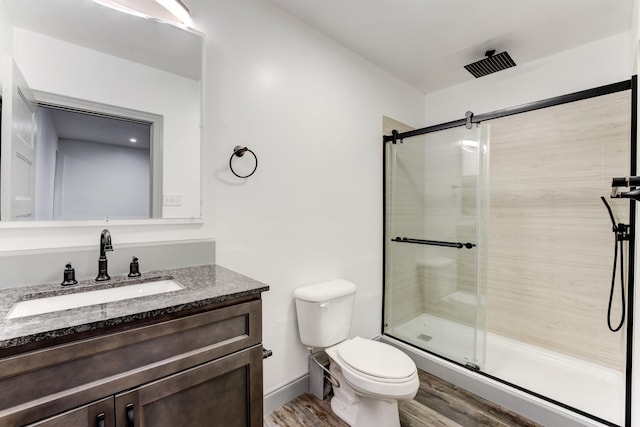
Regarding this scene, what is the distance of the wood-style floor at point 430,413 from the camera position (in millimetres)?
1704

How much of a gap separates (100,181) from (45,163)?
185mm

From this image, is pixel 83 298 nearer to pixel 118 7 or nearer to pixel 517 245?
pixel 118 7

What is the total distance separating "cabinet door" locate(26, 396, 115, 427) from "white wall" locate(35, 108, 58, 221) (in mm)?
761

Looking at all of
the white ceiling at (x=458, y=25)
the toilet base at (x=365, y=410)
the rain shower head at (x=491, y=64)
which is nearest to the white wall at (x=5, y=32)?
the white ceiling at (x=458, y=25)

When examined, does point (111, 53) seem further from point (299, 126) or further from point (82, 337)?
point (82, 337)

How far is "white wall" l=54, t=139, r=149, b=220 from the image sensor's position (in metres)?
1.20

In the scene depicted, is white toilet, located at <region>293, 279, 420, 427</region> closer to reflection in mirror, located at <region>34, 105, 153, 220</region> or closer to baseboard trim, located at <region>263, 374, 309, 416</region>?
baseboard trim, located at <region>263, 374, 309, 416</region>

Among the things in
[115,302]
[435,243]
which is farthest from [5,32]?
[435,243]

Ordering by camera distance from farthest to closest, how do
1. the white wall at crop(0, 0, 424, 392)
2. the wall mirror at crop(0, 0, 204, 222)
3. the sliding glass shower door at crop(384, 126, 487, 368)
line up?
the sliding glass shower door at crop(384, 126, 487, 368) < the white wall at crop(0, 0, 424, 392) < the wall mirror at crop(0, 0, 204, 222)

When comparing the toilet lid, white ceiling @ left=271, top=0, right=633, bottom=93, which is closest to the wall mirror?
white ceiling @ left=271, top=0, right=633, bottom=93

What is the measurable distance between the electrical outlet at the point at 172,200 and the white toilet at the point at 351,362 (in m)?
0.89

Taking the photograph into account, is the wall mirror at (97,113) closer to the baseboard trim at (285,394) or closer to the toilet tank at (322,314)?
the toilet tank at (322,314)

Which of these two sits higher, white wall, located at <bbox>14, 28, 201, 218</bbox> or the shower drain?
white wall, located at <bbox>14, 28, 201, 218</bbox>

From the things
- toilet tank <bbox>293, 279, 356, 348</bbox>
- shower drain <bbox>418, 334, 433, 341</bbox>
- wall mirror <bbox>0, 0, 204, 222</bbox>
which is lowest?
shower drain <bbox>418, 334, 433, 341</bbox>
